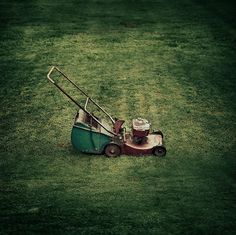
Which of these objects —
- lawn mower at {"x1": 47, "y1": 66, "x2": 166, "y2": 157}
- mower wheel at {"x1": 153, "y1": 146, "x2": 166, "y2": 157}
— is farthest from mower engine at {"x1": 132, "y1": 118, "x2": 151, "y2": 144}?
mower wheel at {"x1": 153, "y1": 146, "x2": 166, "y2": 157}

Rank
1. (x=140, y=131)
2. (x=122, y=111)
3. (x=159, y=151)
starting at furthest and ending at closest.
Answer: (x=122, y=111) → (x=159, y=151) → (x=140, y=131)

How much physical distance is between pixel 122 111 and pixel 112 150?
1823mm

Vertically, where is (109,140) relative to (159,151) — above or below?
above

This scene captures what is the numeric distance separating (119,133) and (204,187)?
166 cm

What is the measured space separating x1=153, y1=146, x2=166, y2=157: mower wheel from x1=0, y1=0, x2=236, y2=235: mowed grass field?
13 centimetres

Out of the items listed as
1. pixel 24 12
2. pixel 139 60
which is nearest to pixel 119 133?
pixel 139 60

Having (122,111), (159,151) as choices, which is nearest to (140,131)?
(159,151)

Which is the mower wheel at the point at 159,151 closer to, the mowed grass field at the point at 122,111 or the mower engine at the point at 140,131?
the mowed grass field at the point at 122,111

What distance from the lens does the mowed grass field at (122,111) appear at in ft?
17.4

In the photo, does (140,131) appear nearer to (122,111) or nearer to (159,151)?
(159,151)

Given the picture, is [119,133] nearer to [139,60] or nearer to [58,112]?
[58,112]

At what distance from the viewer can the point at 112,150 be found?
662 centimetres

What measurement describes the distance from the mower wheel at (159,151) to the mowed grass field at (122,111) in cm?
13

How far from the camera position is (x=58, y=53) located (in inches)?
439
